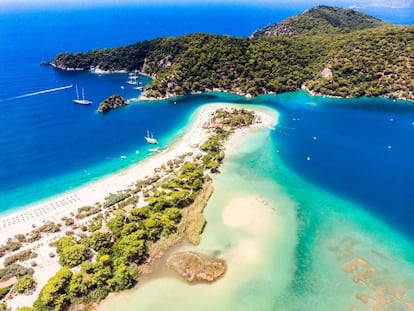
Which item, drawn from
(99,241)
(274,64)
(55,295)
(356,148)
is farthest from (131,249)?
(274,64)

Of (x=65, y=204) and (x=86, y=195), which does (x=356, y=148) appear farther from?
(x=65, y=204)


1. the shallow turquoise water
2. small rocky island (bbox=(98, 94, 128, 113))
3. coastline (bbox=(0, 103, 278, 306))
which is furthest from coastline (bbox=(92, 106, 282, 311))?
small rocky island (bbox=(98, 94, 128, 113))

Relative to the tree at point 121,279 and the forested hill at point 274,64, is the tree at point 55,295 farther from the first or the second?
the forested hill at point 274,64

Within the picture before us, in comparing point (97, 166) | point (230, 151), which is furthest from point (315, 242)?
point (97, 166)

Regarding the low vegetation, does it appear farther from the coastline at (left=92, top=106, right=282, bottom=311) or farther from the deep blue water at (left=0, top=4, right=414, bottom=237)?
the deep blue water at (left=0, top=4, right=414, bottom=237)

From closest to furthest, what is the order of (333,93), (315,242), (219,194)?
(315,242) → (219,194) → (333,93)

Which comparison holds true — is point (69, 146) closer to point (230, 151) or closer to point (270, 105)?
point (230, 151)
